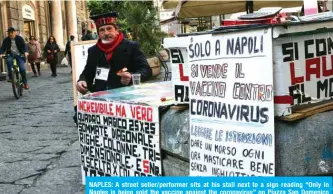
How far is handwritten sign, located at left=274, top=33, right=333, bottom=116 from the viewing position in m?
2.28

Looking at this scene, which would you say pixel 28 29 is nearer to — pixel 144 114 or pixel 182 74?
pixel 144 114

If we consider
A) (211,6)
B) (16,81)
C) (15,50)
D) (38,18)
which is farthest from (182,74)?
(38,18)

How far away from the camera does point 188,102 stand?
113 inches

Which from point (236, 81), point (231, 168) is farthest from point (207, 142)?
point (236, 81)

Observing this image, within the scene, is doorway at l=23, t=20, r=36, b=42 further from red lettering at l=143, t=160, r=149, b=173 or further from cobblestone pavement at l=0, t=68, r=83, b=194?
red lettering at l=143, t=160, r=149, b=173

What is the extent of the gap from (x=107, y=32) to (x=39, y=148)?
187cm

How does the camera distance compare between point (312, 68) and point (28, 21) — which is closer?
point (312, 68)

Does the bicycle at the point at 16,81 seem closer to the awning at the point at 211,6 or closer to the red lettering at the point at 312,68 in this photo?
the awning at the point at 211,6

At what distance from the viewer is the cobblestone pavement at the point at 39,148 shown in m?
4.45

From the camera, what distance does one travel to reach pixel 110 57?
4746 mm

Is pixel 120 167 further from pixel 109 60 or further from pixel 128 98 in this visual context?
pixel 109 60

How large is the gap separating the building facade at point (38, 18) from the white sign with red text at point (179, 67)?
16793 millimetres

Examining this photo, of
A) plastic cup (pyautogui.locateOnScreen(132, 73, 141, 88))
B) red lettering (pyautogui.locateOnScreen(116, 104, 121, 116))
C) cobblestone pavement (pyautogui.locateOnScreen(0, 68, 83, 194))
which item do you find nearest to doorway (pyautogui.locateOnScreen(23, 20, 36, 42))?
cobblestone pavement (pyautogui.locateOnScreen(0, 68, 83, 194))

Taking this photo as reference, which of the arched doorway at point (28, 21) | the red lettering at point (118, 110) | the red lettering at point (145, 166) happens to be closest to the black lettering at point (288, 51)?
the red lettering at point (145, 166)
